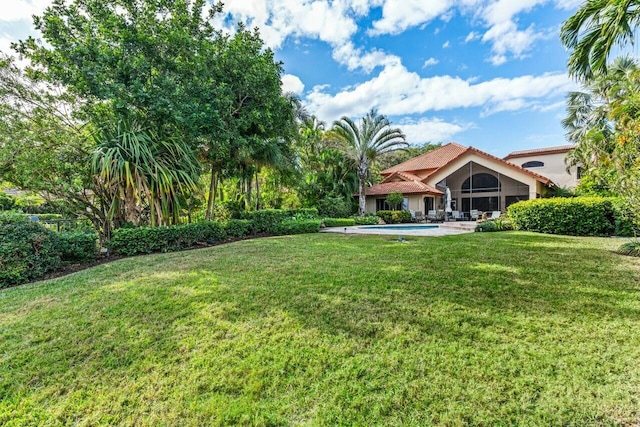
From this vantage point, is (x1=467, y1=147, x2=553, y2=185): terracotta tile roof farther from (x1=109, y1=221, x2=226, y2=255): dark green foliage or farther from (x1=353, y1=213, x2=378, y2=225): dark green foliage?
(x1=109, y1=221, x2=226, y2=255): dark green foliage

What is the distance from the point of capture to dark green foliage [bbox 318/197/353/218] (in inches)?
882

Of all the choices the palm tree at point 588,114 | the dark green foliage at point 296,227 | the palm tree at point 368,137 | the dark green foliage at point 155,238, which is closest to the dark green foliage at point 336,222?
the dark green foliage at point 296,227

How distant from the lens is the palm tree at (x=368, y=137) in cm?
2256

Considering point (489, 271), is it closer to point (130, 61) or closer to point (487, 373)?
point (487, 373)

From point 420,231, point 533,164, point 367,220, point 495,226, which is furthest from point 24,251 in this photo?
point 533,164

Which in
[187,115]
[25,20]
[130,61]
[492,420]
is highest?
[25,20]

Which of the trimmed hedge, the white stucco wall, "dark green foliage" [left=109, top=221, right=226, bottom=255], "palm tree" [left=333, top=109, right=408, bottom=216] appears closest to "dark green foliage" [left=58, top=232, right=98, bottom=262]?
"dark green foliage" [left=109, top=221, right=226, bottom=255]

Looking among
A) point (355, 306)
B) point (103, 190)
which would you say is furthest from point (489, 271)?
point (103, 190)

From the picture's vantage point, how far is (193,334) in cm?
361

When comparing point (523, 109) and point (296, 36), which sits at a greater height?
point (296, 36)

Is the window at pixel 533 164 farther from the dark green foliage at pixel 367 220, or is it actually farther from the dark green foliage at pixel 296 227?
the dark green foliage at pixel 296 227

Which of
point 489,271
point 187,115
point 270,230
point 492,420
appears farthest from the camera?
point 270,230

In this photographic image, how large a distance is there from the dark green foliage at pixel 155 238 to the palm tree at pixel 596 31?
486 inches

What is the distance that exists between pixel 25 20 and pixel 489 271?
48.6 ft
